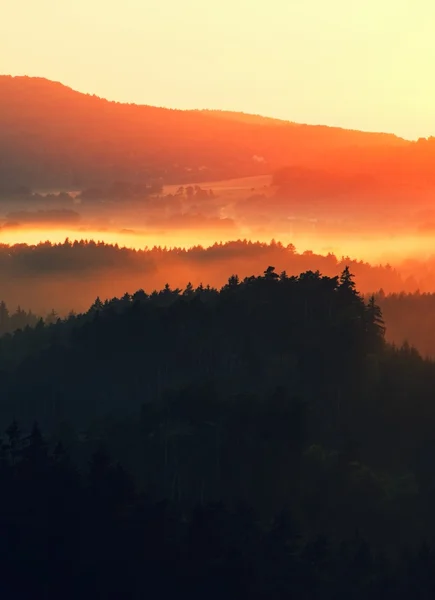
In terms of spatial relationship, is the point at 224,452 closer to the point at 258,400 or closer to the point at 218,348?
the point at 258,400

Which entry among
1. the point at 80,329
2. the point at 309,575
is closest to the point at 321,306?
the point at 80,329

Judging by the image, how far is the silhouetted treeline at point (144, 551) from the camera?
98.4 m

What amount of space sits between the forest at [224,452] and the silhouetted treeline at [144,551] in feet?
0.49

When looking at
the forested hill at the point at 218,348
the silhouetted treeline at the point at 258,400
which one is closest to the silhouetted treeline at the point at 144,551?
the silhouetted treeline at the point at 258,400

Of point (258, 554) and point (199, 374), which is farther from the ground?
point (199, 374)

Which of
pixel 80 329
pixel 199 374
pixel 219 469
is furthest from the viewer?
pixel 80 329

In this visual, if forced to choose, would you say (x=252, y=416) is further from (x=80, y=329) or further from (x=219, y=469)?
(x=80, y=329)

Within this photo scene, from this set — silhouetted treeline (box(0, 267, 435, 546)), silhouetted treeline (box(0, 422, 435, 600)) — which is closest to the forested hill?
silhouetted treeline (box(0, 267, 435, 546))

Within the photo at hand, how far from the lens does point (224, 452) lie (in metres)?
129

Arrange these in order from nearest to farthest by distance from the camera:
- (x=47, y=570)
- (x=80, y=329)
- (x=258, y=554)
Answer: (x=47, y=570), (x=258, y=554), (x=80, y=329)

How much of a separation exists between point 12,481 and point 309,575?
78.9 feet

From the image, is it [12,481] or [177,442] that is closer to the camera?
[12,481]

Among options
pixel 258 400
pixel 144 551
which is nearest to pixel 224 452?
pixel 258 400

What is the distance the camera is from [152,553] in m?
101
